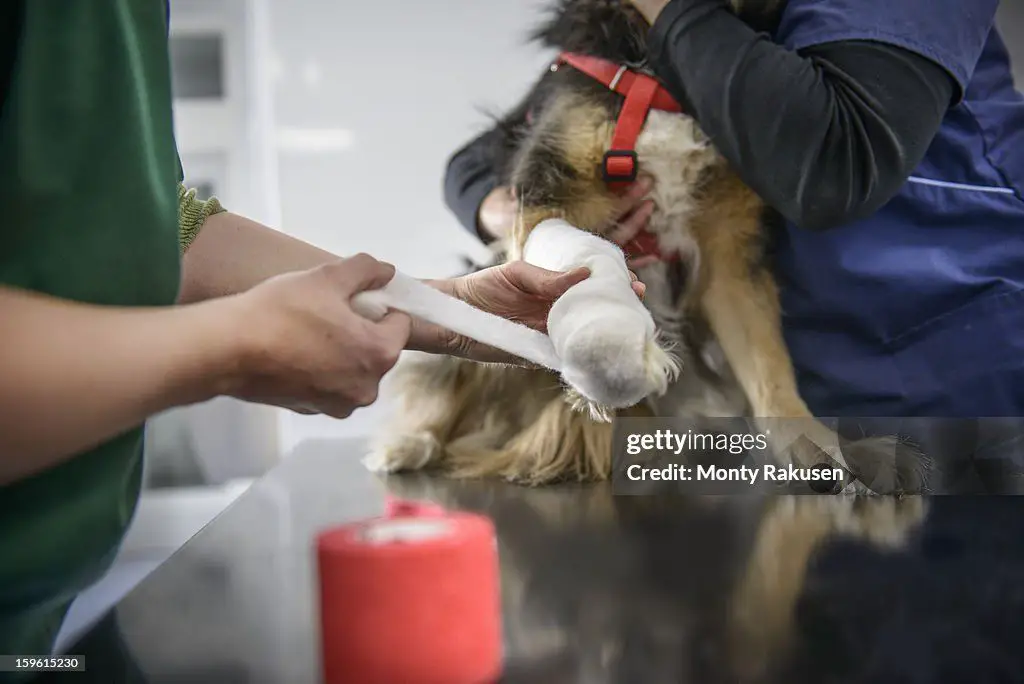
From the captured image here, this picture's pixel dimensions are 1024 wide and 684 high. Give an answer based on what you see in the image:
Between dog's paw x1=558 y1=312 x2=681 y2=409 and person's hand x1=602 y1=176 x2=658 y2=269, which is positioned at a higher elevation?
dog's paw x1=558 y1=312 x2=681 y2=409

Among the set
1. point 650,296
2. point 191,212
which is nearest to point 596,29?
point 650,296

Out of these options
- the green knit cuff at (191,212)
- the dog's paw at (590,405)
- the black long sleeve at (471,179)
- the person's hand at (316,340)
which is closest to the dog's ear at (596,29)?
the black long sleeve at (471,179)

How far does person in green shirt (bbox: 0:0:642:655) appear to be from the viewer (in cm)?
28

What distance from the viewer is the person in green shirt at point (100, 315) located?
0.93 feet

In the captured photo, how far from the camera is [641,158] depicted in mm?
898

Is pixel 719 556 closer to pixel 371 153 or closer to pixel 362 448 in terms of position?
pixel 362 448

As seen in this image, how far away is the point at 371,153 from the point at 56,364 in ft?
2.79

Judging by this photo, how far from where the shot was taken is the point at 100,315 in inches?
11.5

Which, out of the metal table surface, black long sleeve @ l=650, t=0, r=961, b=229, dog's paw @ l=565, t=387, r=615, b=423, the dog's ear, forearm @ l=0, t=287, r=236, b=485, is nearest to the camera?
forearm @ l=0, t=287, r=236, b=485

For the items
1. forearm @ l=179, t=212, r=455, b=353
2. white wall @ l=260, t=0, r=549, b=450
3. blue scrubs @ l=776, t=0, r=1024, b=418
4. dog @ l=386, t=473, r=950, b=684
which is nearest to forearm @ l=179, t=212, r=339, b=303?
forearm @ l=179, t=212, r=455, b=353

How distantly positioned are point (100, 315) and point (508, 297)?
0.26 metres

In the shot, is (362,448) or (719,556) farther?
(362,448)

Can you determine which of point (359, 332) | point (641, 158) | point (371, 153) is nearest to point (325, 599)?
point (359, 332)

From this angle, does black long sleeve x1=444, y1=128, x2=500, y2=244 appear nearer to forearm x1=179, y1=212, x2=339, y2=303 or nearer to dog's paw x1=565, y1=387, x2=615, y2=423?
dog's paw x1=565, y1=387, x2=615, y2=423
